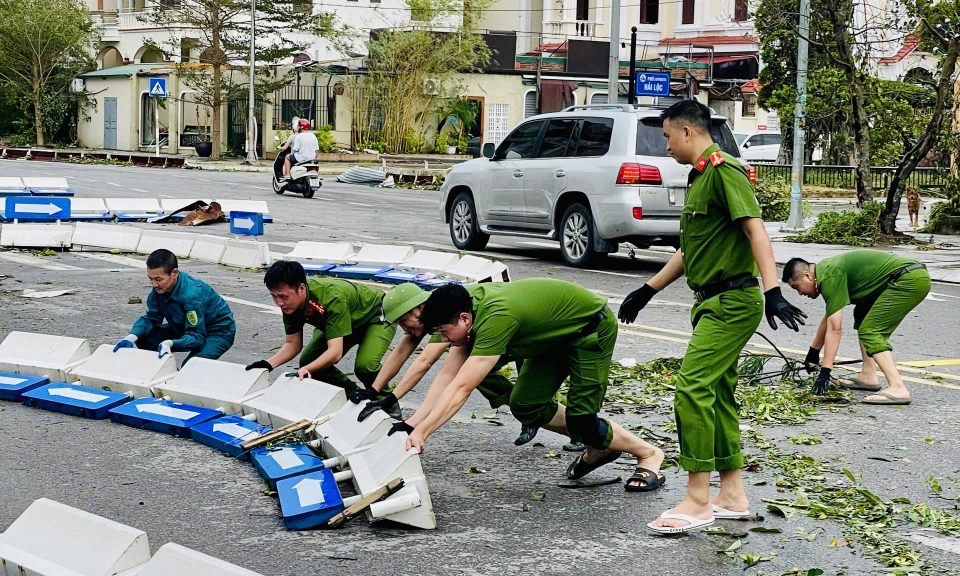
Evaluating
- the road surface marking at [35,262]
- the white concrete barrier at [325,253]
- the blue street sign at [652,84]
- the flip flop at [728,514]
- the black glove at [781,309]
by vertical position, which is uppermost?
the blue street sign at [652,84]

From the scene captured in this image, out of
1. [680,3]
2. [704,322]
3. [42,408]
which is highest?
[680,3]

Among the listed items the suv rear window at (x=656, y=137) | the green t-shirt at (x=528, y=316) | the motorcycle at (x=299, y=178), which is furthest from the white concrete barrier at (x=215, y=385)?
the motorcycle at (x=299, y=178)

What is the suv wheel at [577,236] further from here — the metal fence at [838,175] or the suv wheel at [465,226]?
the metal fence at [838,175]

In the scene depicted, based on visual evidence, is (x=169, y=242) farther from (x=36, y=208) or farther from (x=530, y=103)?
(x=530, y=103)

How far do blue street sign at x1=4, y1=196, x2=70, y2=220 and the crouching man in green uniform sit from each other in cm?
1219

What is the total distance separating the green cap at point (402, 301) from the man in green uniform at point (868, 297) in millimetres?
2737

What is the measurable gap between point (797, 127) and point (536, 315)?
1653cm

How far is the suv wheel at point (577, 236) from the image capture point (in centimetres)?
1454

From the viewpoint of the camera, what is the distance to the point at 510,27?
57656 millimetres

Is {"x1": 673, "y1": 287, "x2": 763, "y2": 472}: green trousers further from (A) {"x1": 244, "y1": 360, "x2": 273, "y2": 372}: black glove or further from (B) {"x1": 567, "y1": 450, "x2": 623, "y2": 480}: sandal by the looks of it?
(A) {"x1": 244, "y1": 360, "x2": 273, "y2": 372}: black glove

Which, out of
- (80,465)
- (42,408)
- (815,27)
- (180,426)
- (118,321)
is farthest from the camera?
(815,27)

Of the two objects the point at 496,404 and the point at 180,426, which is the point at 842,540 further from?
the point at 180,426

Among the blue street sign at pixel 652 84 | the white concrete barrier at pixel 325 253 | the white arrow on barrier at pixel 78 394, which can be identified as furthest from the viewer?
the blue street sign at pixel 652 84

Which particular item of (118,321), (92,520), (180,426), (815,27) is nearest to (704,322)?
(92,520)
